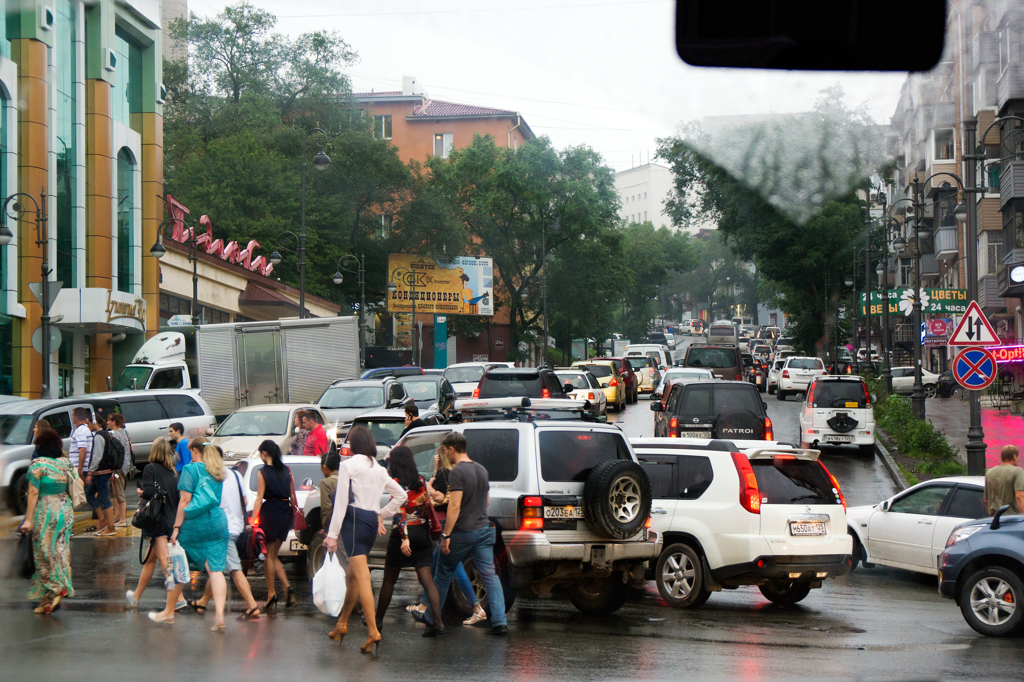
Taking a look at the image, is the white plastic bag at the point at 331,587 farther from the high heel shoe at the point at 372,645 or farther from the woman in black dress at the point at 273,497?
the woman in black dress at the point at 273,497

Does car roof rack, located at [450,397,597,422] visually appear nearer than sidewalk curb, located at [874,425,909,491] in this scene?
Yes

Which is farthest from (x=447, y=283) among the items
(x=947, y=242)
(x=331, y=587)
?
(x=331, y=587)

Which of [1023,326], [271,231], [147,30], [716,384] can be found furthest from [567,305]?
[716,384]

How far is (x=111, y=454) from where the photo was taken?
16047mm

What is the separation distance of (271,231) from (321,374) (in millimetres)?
30072

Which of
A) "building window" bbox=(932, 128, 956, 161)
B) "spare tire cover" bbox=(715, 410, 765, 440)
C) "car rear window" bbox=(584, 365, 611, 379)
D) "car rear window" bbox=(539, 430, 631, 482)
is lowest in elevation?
"spare tire cover" bbox=(715, 410, 765, 440)

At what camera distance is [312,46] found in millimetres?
69125

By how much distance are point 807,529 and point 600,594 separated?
7.04ft

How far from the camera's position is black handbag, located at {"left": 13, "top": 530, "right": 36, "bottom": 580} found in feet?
33.8

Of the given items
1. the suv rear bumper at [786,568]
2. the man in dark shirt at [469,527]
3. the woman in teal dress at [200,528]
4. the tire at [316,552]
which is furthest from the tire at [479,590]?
the woman in teal dress at [200,528]

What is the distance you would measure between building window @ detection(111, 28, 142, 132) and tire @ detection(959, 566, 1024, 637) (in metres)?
31.9

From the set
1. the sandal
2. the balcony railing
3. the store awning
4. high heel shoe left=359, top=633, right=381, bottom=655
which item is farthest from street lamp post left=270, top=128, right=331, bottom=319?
the balcony railing

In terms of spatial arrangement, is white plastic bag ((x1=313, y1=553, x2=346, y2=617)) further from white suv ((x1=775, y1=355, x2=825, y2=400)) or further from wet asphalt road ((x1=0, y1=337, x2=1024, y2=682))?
white suv ((x1=775, y1=355, x2=825, y2=400))

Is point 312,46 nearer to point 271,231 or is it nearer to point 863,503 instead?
point 271,231
